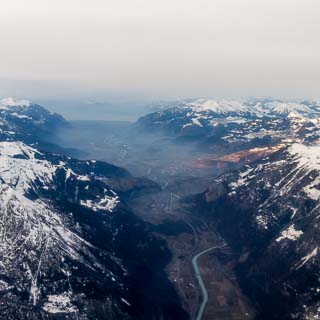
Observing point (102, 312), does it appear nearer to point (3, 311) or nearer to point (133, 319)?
point (133, 319)

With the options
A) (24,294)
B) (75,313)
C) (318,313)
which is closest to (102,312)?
(75,313)

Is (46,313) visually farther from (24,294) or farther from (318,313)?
(318,313)

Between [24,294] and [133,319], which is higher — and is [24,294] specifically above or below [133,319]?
above

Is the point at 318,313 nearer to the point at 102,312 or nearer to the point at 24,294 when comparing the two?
the point at 102,312

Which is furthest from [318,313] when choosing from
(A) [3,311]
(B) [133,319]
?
(A) [3,311]

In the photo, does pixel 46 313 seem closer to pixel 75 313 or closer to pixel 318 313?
pixel 75 313

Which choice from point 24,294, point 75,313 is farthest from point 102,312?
point 24,294
